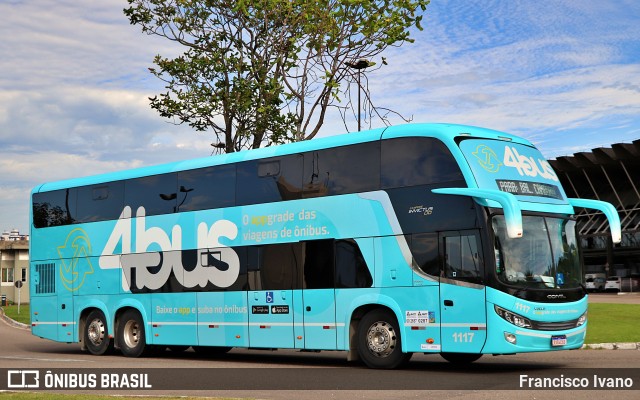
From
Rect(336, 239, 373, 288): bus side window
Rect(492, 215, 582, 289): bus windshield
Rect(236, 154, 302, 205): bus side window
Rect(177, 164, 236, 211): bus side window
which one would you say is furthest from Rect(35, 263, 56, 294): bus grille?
Rect(492, 215, 582, 289): bus windshield

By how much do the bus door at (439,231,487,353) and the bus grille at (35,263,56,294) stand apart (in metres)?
12.4

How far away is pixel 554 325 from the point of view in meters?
15.1

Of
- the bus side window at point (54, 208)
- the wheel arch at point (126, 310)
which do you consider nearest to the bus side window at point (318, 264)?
the wheel arch at point (126, 310)

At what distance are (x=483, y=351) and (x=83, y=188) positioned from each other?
40.6 feet

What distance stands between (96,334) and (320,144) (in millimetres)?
8622

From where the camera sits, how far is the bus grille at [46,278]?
78.7 feet

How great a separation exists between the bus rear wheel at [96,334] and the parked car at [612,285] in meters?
55.7

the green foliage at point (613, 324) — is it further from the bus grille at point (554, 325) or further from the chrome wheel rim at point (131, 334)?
the chrome wheel rim at point (131, 334)

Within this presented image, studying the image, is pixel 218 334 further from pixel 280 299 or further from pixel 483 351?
pixel 483 351

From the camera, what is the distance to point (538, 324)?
48.7 ft

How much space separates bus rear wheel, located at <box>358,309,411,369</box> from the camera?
639 inches

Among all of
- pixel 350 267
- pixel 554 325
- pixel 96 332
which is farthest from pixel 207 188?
pixel 554 325

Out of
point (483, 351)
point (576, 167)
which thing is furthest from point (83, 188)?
point (576, 167)

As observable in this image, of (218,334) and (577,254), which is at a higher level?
(577,254)
